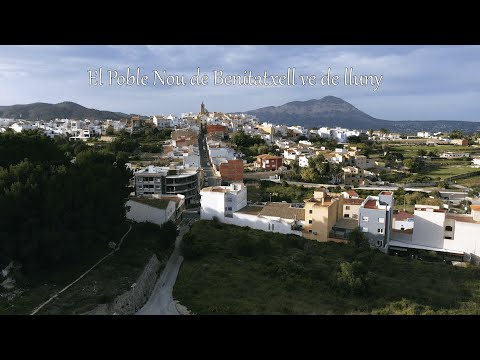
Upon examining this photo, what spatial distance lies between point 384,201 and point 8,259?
7.66 metres

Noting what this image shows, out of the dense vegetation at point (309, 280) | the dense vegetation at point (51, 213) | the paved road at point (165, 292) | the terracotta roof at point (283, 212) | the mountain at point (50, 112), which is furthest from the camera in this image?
the mountain at point (50, 112)

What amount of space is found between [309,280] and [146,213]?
14.8 feet

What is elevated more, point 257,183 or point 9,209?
point 9,209

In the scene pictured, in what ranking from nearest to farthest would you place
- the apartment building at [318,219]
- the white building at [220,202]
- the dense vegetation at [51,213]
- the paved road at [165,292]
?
the paved road at [165,292]
the dense vegetation at [51,213]
the apartment building at [318,219]
the white building at [220,202]

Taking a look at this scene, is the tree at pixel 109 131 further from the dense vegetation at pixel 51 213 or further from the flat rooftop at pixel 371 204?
the flat rooftop at pixel 371 204

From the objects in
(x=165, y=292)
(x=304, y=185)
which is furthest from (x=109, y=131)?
(x=165, y=292)

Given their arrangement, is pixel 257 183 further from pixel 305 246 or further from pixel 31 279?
pixel 31 279

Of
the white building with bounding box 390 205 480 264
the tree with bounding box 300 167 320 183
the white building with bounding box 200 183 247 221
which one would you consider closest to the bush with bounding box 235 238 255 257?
the white building with bounding box 200 183 247 221

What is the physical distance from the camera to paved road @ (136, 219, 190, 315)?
5.62 meters

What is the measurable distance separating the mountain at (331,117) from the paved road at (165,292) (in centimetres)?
5303

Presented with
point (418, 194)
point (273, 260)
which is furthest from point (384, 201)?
point (418, 194)

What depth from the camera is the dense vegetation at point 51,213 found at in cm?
588

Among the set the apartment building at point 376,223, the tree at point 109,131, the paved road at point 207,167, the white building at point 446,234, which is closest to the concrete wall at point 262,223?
the apartment building at point 376,223
